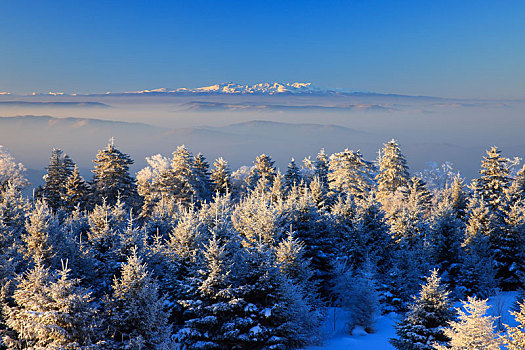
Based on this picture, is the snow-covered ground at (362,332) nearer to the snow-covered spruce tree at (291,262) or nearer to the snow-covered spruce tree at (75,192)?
the snow-covered spruce tree at (291,262)

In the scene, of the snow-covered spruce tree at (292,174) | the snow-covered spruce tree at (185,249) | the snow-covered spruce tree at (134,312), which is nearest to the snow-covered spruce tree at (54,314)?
the snow-covered spruce tree at (134,312)

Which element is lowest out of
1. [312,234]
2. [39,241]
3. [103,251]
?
[312,234]

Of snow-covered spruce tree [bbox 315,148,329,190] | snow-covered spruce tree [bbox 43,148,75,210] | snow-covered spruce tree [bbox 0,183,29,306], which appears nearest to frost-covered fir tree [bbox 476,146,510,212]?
snow-covered spruce tree [bbox 315,148,329,190]

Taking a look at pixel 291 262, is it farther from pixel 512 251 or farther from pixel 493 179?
pixel 493 179

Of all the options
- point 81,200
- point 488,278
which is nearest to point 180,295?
point 488,278

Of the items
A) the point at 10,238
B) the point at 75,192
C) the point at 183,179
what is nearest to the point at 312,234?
the point at 10,238

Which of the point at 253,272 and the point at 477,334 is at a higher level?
the point at 477,334

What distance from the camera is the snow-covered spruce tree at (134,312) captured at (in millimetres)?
19016

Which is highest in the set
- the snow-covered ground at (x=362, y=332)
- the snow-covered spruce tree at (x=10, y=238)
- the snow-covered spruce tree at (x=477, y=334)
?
the snow-covered spruce tree at (x=477, y=334)

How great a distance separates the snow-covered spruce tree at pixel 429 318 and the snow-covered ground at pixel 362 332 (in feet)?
15.4

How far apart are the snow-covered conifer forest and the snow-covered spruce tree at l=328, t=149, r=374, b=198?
1029 cm

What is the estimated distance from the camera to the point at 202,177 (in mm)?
58531

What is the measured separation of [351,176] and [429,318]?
4085 centimetres

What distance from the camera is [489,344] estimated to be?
46.3 feet
